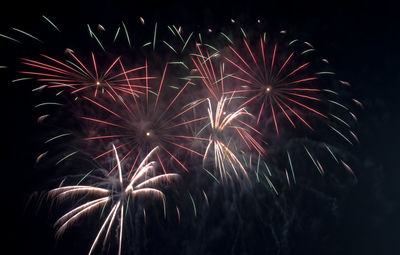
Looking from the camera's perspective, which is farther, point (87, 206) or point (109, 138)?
point (109, 138)

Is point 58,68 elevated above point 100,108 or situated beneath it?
elevated above

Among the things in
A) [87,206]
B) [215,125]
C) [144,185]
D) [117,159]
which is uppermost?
[215,125]

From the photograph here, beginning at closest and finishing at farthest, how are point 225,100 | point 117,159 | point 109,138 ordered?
point 117,159
point 109,138
point 225,100

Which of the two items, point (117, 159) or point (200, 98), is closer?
point (117, 159)

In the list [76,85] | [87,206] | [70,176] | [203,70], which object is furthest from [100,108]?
[203,70]

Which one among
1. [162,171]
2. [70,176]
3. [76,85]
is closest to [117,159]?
[162,171]

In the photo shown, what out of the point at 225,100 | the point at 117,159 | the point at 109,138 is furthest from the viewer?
the point at 225,100

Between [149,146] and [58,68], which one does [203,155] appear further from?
[58,68]

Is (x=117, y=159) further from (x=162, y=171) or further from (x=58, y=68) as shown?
(x=58, y=68)

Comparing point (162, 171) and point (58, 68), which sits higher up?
point (58, 68)
